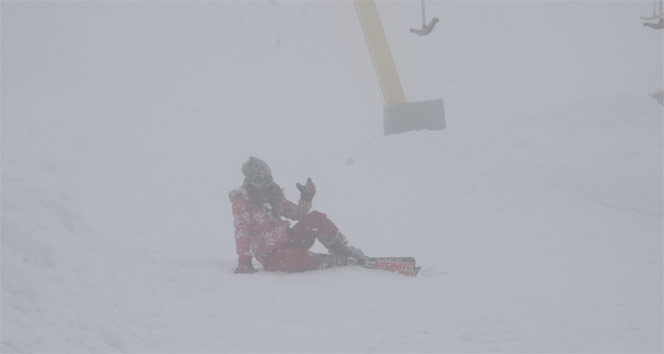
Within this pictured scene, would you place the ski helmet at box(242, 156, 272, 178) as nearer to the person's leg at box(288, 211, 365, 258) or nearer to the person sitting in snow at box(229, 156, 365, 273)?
the person sitting in snow at box(229, 156, 365, 273)

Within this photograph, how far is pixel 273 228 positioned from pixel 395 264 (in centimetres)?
114

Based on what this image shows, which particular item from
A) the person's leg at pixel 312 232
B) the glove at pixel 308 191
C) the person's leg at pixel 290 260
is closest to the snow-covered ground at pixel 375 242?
the person's leg at pixel 290 260

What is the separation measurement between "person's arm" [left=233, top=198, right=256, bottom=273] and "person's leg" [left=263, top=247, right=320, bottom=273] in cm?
21

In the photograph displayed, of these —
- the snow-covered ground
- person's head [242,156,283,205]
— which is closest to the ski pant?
the snow-covered ground

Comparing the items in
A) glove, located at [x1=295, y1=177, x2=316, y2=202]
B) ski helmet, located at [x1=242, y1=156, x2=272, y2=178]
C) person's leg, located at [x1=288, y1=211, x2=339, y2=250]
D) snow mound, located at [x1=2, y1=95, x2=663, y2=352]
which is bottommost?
snow mound, located at [x1=2, y1=95, x2=663, y2=352]

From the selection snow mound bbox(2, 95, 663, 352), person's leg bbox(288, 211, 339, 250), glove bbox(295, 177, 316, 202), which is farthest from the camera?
person's leg bbox(288, 211, 339, 250)

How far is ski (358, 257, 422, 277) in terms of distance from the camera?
5094 mm

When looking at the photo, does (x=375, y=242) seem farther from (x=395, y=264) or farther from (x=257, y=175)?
(x=257, y=175)

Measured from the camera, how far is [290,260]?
199 inches

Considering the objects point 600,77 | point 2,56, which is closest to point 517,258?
point 2,56

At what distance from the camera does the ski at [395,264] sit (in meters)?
5.09

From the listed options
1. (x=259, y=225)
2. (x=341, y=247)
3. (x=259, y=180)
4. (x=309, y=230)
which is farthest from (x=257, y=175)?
(x=341, y=247)

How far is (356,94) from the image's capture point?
147 ft

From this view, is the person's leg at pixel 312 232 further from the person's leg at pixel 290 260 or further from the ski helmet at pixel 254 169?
the ski helmet at pixel 254 169
